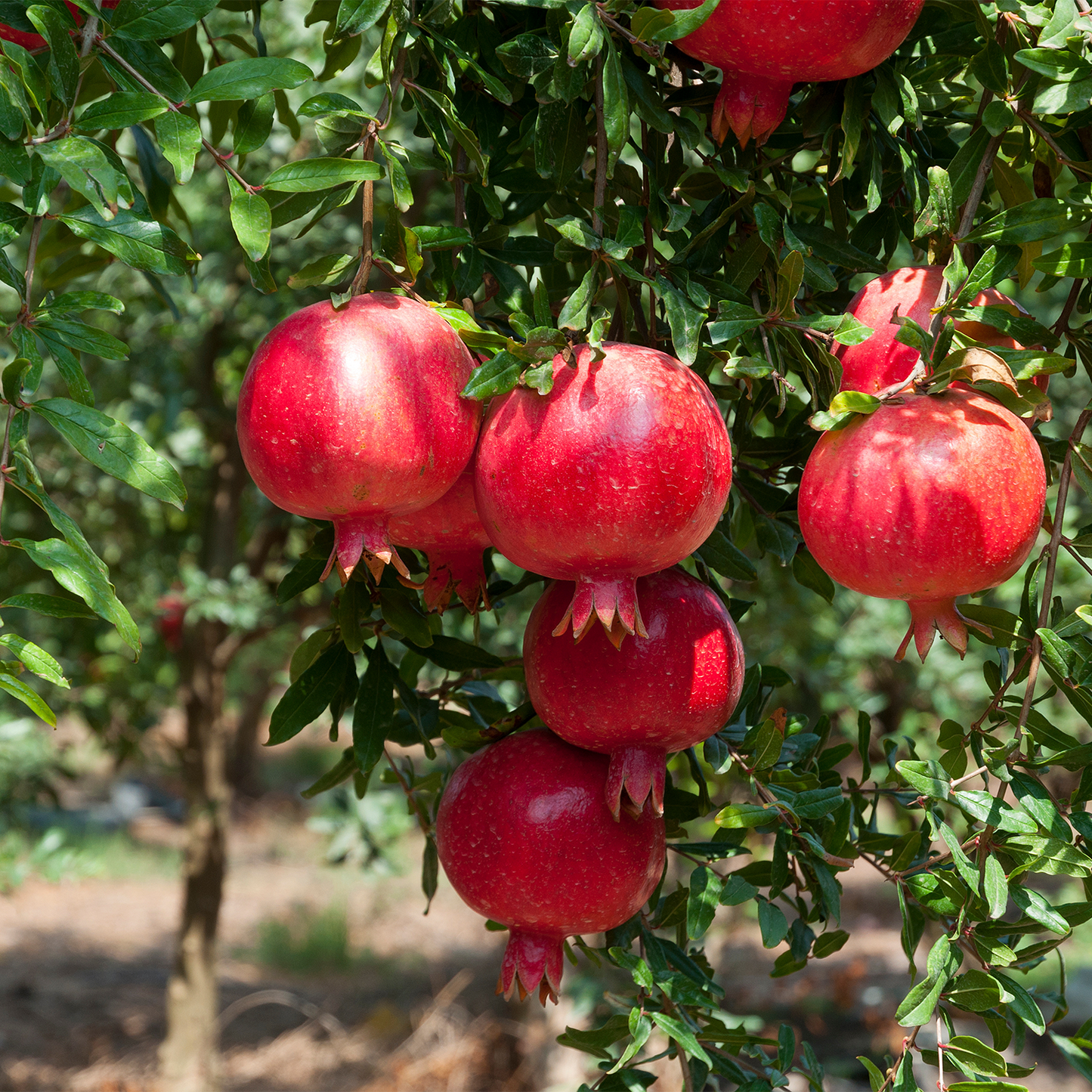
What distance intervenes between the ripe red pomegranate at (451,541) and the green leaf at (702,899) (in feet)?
0.84

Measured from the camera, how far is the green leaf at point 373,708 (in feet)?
2.93

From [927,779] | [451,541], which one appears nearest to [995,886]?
[927,779]

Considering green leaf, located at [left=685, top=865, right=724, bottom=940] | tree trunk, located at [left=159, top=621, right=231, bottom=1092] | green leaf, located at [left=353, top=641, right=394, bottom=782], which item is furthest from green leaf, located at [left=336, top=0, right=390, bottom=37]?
tree trunk, located at [left=159, top=621, right=231, bottom=1092]

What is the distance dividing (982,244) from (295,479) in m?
0.49

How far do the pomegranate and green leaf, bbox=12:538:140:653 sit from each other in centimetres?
22

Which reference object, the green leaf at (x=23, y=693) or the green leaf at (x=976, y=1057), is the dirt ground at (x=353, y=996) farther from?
the green leaf at (x=23, y=693)

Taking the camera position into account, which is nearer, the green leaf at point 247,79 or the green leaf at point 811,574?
the green leaf at point 247,79

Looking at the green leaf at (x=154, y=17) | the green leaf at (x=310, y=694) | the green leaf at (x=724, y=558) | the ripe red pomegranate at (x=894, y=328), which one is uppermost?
the green leaf at (x=154, y=17)

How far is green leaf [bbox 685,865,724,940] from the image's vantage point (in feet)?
2.57

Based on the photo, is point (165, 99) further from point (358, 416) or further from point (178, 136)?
point (358, 416)

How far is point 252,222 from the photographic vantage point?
2.23ft

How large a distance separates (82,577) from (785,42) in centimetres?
52

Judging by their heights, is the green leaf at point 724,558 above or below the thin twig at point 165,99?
below

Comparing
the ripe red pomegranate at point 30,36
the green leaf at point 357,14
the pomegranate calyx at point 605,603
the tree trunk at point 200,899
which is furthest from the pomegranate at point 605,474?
the tree trunk at point 200,899
